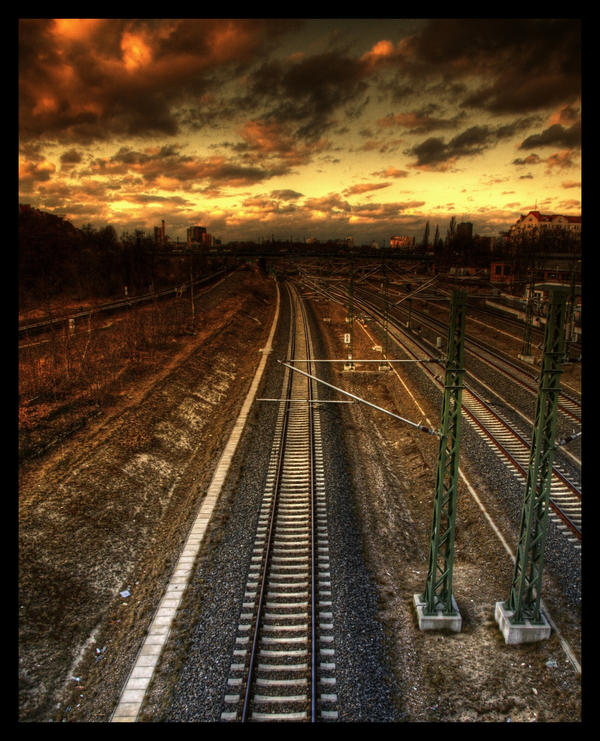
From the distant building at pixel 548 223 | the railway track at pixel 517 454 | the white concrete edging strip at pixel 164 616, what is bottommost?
the white concrete edging strip at pixel 164 616

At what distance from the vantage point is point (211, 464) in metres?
15.7

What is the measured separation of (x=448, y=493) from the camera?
8391 mm

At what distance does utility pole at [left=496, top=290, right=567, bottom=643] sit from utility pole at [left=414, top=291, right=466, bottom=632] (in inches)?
41.0

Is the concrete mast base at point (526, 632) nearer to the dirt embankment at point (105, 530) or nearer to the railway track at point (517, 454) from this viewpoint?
the railway track at point (517, 454)

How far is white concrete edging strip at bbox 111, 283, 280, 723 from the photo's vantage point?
7.37 m

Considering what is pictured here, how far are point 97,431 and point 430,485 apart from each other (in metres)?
11.7

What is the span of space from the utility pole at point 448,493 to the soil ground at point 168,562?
1.28 ft

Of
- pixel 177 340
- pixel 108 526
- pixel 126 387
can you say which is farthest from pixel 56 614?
pixel 177 340

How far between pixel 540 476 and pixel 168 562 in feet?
26.8

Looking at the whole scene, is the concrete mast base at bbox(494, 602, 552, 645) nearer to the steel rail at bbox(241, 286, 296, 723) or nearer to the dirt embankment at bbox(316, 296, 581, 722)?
the dirt embankment at bbox(316, 296, 581, 722)

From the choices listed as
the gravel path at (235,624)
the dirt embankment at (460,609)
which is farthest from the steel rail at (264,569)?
the dirt embankment at (460,609)

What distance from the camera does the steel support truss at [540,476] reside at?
7.22 metres

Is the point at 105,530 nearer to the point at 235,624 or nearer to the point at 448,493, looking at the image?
the point at 235,624

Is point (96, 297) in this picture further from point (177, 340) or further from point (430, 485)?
point (430, 485)
